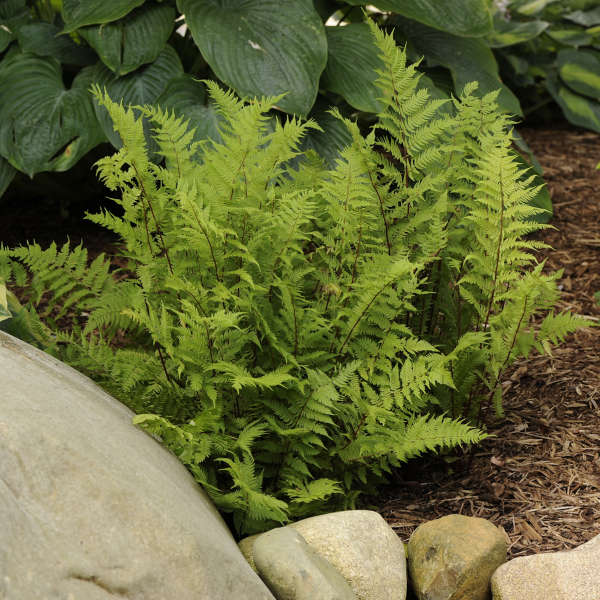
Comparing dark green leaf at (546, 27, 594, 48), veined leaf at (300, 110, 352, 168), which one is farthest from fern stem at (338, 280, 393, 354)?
dark green leaf at (546, 27, 594, 48)

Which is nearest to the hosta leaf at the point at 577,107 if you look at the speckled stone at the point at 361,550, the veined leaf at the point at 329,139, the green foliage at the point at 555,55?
the green foliage at the point at 555,55

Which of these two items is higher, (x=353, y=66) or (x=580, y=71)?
(x=353, y=66)

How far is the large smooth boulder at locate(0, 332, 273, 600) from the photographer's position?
136cm

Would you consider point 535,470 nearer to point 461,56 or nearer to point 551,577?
point 551,577

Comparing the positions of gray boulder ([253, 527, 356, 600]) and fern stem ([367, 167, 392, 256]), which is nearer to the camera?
gray boulder ([253, 527, 356, 600])

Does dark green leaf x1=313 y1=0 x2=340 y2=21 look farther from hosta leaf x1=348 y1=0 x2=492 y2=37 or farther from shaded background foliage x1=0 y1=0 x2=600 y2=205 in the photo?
hosta leaf x1=348 y1=0 x2=492 y2=37

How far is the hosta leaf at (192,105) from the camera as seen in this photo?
11.3ft

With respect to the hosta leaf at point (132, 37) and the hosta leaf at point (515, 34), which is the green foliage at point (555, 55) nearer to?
the hosta leaf at point (515, 34)

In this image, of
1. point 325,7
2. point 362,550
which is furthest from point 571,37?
point 362,550

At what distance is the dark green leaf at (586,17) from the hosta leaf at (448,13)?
1942 mm

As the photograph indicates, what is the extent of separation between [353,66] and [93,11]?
124 centimetres

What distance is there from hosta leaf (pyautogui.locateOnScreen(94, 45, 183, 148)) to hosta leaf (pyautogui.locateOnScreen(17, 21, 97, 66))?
1.02 feet

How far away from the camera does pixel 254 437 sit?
212 cm

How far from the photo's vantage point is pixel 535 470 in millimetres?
2398
